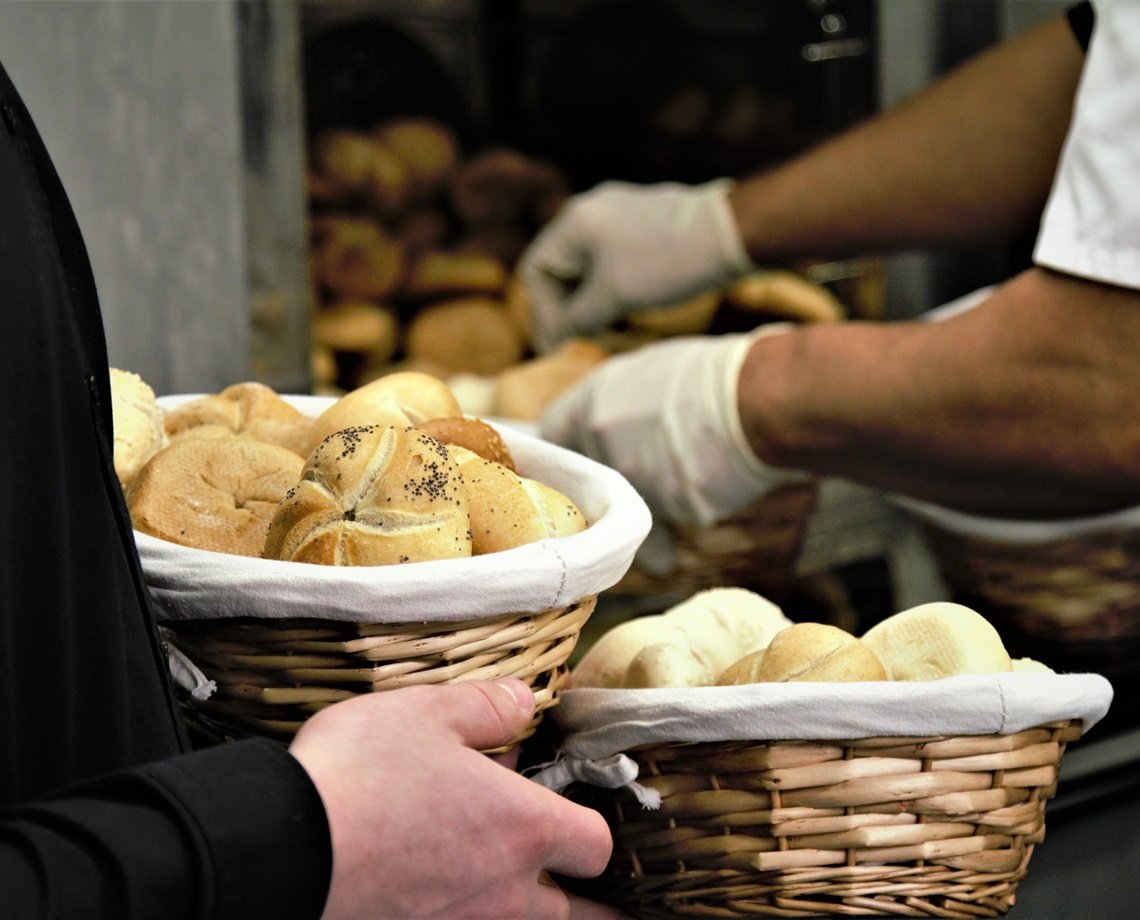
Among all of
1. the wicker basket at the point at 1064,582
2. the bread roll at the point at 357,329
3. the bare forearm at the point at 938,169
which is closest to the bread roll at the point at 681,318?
the bare forearm at the point at 938,169

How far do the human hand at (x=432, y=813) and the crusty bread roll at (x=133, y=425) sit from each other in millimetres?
308

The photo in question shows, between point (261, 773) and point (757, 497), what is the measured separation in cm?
114

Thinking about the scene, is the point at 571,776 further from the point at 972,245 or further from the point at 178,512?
the point at 972,245

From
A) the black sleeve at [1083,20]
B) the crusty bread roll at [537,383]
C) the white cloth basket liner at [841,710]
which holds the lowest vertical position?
the crusty bread roll at [537,383]

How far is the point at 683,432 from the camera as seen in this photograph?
5.36 feet

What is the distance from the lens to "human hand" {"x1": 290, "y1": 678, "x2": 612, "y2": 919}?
60cm

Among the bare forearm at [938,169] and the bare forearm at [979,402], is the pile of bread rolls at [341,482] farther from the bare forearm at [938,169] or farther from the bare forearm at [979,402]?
the bare forearm at [938,169]

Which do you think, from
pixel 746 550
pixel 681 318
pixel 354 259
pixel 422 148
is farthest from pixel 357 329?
Result: pixel 746 550

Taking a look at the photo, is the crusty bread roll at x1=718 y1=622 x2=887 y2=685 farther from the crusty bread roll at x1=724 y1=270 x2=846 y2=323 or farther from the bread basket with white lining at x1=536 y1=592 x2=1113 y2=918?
the crusty bread roll at x1=724 y1=270 x2=846 y2=323

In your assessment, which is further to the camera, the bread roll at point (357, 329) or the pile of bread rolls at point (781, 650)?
the bread roll at point (357, 329)

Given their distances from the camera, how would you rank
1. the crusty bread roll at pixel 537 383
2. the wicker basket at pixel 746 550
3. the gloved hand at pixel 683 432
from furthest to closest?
the crusty bread roll at pixel 537 383, the gloved hand at pixel 683 432, the wicker basket at pixel 746 550

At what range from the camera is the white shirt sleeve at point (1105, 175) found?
1308 mm

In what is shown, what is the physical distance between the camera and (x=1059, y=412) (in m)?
1.40

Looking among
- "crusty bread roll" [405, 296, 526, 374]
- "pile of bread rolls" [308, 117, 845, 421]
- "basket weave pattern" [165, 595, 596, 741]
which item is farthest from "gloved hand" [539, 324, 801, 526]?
"basket weave pattern" [165, 595, 596, 741]
